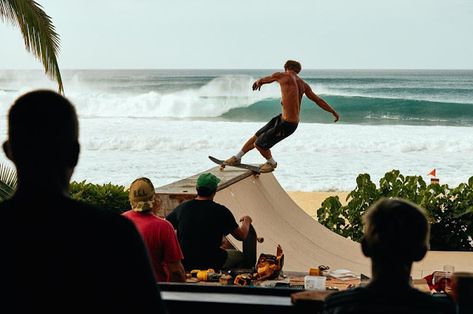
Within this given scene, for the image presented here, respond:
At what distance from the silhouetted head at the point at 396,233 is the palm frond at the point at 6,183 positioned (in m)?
3.81

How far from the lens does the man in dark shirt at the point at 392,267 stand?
78.0 inches

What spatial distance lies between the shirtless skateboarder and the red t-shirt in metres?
4.55

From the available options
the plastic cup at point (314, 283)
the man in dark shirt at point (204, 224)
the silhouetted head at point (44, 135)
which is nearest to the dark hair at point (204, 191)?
the man in dark shirt at point (204, 224)

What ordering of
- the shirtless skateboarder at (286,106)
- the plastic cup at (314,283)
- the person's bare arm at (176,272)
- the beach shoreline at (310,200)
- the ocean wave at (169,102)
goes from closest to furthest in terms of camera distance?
the person's bare arm at (176,272), the plastic cup at (314,283), the shirtless skateboarder at (286,106), the beach shoreline at (310,200), the ocean wave at (169,102)

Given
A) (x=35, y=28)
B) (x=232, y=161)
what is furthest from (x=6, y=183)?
(x=232, y=161)

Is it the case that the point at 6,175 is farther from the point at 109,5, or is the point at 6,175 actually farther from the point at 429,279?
the point at 109,5

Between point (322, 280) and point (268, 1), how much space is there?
45188 mm

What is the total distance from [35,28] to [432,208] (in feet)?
19.6

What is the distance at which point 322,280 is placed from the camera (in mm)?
5531

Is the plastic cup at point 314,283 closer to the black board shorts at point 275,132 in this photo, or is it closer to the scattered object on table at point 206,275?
the scattered object on table at point 206,275

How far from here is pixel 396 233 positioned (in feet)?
6.59

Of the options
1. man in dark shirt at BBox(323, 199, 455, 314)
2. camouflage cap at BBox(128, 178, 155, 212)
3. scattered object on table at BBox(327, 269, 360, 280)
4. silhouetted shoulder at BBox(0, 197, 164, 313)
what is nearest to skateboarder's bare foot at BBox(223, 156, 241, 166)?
scattered object on table at BBox(327, 269, 360, 280)

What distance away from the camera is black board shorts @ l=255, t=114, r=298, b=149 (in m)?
9.81

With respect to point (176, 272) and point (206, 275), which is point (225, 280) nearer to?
point (206, 275)
